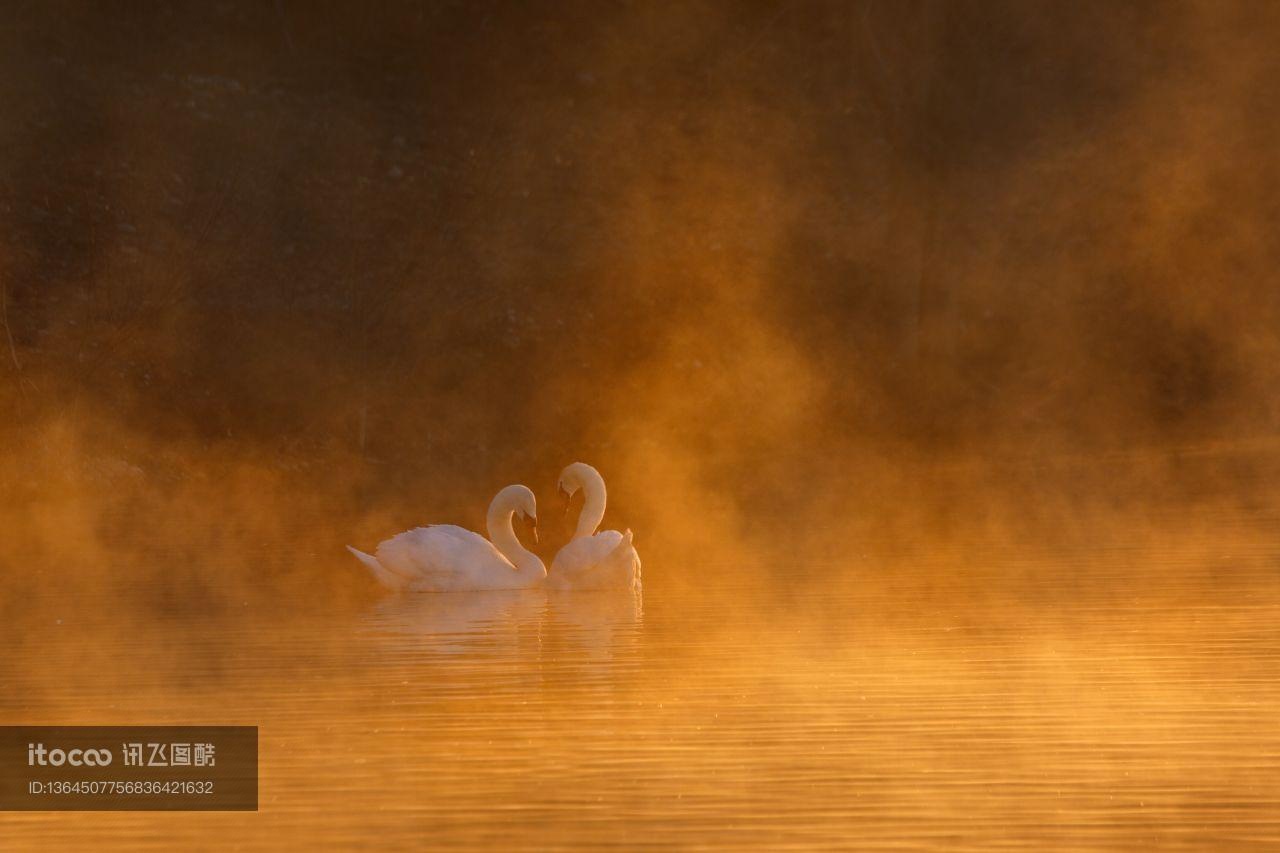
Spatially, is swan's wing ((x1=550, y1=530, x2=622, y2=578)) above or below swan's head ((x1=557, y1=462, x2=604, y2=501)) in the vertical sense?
below

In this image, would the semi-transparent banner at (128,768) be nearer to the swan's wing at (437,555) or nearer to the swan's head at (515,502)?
the swan's wing at (437,555)

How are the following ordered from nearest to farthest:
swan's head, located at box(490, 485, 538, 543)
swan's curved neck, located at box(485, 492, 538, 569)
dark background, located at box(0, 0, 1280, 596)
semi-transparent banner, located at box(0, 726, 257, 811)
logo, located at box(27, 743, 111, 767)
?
semi-transparent banner, located at box(0, 726, 257, 811)
logo, located at box(27, 743, 111, 767)
swan's curved neck, located at box(485, 492, 538, 569)
swan's head, located at box(490, 485, 538, 543)
dark background, located at box(0, 0, 1280, 596)

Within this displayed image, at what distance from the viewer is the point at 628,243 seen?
74.6ft

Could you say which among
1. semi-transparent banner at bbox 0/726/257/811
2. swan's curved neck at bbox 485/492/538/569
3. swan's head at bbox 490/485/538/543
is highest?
swan's head at bbox 490/485/538/543

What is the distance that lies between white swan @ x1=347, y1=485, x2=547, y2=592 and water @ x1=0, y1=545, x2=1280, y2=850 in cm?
21

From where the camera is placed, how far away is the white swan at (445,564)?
9.78 metres

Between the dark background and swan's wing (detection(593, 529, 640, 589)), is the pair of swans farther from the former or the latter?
the dark background

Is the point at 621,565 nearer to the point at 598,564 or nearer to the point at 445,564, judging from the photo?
the point at 598,564

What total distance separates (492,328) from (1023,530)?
34.0ft

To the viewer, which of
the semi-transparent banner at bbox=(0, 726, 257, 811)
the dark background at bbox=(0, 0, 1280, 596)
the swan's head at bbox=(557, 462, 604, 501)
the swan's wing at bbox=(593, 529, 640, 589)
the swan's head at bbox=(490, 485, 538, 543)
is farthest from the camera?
the dark background at bbox=(0, 0, 1280, 596)

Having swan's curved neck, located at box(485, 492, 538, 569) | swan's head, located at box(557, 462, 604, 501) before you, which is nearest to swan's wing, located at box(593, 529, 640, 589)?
swan's curved neck, located at box(485, 492, 538, 569)

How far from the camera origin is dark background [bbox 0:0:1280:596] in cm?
1917

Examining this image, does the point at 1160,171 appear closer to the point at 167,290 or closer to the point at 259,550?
the point at 167,290

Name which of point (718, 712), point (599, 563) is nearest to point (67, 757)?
point (718, 712)
